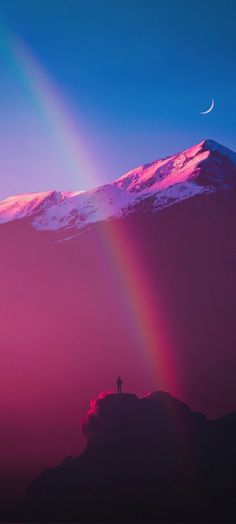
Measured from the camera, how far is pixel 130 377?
10888 centimetres

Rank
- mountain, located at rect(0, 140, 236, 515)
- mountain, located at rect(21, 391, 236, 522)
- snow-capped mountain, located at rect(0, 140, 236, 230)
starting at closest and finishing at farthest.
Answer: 1. mountain, located at rect(21, 391, 236, 522)
2. mountain, located at rect(0, 140, 236, 515)
3. snow-capped mountain, located at rect(0, 140, 236, 230)

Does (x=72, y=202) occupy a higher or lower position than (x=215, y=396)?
higher

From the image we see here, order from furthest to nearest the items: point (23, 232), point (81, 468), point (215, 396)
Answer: point (23, 232) → point (215, 396) → point (81, 468)

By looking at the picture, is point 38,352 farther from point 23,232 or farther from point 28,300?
point 23,232

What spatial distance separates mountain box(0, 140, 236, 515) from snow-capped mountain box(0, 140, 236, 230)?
1.62 feet

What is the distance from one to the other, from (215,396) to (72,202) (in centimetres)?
10146

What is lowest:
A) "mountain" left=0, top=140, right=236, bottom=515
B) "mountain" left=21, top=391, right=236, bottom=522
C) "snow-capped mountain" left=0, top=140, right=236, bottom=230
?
"mountain" left=21, top=391, right=236, bottom=522

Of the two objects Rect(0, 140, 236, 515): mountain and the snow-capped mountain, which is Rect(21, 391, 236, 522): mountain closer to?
Rect(0, 140, 236, 515): mountain

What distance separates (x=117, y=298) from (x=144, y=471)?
3547 inches

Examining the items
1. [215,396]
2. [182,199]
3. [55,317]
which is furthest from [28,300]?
[215,396]

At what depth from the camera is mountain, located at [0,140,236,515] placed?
10256cm

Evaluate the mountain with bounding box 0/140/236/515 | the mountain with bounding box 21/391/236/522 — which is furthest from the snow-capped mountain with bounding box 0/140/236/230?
the mountain with bounding box 21/391/236/522

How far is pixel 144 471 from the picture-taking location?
53.8m

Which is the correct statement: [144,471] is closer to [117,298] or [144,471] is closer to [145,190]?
[117,298]
